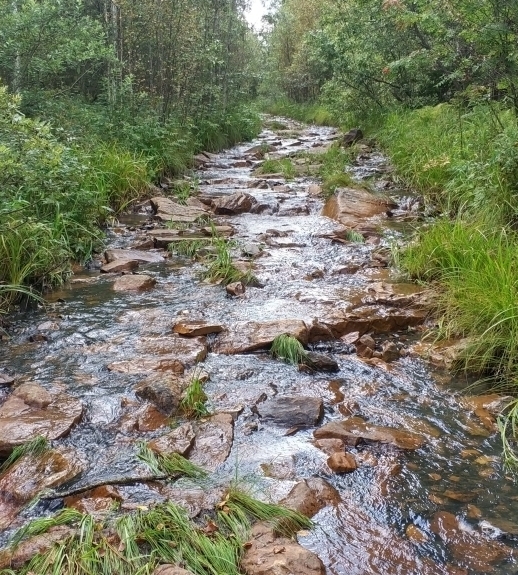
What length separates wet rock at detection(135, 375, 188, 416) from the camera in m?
3.74

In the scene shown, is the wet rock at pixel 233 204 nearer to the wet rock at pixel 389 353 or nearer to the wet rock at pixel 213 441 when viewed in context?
the wet rock at pixel 389 353

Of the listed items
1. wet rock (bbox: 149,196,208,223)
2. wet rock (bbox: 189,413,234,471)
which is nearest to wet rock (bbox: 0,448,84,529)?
wet rock (bbox: 189,413,234,471)

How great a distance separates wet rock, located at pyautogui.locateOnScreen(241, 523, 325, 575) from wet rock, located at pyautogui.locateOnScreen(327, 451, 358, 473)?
665 millimetres

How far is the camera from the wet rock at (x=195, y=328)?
16.2ft

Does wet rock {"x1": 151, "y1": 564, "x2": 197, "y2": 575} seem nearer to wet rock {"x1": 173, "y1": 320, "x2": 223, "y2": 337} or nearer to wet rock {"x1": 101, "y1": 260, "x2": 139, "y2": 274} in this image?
wet rock {"x1": 173, "y1": 320, "x2": 223, "y2": 337}

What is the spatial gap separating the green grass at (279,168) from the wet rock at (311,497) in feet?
34.6

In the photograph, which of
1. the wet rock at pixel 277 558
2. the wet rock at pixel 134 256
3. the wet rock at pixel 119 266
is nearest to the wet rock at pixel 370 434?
the wet rock at pixel 277 558

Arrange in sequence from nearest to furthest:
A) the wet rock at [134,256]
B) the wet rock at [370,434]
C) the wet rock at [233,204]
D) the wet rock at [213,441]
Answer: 1. the wet rock at [213,441]
2. the wet rock at [370,434]
3. the wet rock at [134,256]
4. the wet rock at [233,204]

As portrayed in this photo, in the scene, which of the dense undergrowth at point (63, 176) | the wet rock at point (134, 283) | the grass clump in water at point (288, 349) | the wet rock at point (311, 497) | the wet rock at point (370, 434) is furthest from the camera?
the wet rock at point (134, 283)

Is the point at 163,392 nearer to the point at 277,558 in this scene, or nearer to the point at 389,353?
the point at 277,558

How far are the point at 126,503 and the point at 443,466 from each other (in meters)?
1.77

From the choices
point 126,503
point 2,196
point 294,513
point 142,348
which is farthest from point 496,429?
point 2,196

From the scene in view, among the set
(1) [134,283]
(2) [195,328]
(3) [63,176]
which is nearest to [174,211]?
(3) [63,176]

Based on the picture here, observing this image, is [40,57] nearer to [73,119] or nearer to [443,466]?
[73,119]
